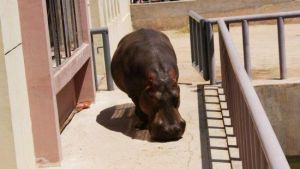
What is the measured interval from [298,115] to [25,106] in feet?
20.5

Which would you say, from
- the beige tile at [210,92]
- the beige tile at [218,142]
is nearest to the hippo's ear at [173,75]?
the beige tile at [218,142]

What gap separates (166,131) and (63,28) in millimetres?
1631

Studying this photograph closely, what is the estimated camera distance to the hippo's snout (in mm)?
7277

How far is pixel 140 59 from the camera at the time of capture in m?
7.77

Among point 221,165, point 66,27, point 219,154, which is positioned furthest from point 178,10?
point 221,165

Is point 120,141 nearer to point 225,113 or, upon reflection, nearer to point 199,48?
point 225,113

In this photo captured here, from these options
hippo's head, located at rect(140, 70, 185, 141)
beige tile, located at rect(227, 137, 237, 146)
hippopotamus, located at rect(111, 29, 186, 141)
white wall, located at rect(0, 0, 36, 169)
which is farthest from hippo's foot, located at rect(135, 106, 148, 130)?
white wall, located at rect(0, 0, 36, 169)

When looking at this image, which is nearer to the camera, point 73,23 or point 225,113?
point 225,113

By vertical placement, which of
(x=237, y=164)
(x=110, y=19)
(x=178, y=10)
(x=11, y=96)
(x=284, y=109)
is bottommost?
(x=284, y=109)

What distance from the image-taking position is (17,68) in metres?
4.89

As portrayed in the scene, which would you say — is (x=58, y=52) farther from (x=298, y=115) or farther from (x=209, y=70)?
(x=298, y=115)

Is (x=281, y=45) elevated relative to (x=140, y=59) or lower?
lower

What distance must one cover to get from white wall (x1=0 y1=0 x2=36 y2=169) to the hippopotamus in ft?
8.32

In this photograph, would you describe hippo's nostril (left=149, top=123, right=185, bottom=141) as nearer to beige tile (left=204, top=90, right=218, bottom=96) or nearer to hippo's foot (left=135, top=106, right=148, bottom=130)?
hippo's foot (left=135, top=106, right=148, bottom=130)
